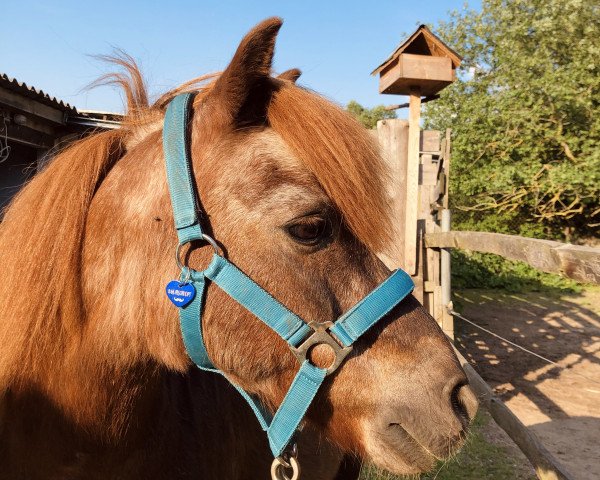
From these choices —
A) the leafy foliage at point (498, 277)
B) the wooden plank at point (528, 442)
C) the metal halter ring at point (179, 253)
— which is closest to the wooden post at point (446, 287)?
the wooden plank at point (528, 442)

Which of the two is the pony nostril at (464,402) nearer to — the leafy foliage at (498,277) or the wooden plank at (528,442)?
the wooden plank at (528,442)

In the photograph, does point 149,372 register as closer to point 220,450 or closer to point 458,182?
point 220,450

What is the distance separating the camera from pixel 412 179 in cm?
475

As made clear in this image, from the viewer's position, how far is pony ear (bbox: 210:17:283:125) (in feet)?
4.16

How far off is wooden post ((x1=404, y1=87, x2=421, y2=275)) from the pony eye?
12.0 ft

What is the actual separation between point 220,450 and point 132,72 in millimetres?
1497

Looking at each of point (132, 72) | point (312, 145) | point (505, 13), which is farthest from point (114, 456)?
point (505, 13)

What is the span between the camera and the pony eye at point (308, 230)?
125 cm

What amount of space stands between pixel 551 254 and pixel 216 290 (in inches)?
55.1

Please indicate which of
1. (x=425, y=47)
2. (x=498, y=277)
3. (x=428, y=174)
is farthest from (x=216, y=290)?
(x=498, y=277)

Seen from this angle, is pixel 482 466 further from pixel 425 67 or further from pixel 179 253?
pixel 179 253

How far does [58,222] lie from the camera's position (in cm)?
146

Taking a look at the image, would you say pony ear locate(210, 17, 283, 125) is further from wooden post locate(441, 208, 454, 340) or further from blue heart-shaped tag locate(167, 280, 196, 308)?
wooden post locate(441, 208, 454, 340)

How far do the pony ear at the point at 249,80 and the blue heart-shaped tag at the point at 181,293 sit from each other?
483 mm
